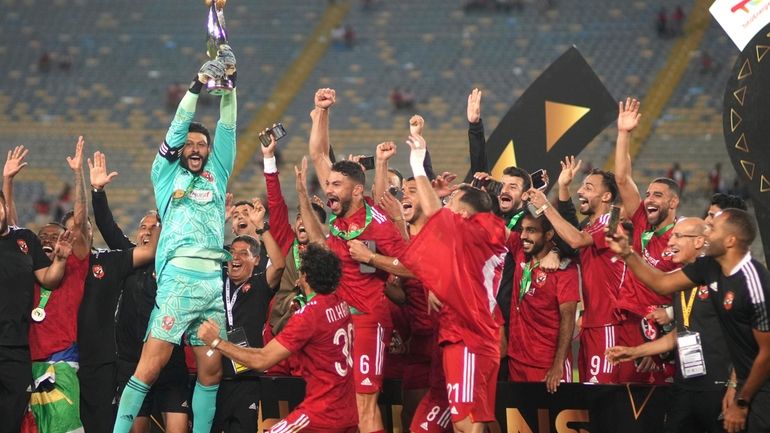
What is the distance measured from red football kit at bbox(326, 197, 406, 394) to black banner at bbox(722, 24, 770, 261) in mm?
2492

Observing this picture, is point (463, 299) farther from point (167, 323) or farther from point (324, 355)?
point (167, 323)

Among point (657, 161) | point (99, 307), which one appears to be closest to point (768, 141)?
point (99, 307)

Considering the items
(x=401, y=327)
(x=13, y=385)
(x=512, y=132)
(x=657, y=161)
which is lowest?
(x=13, y=385)

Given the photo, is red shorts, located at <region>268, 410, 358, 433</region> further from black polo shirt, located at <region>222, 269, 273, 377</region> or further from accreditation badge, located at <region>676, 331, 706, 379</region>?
accreditation badge, located at <region>676, 331, 706, 379</region>

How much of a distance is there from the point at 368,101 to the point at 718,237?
21616 mm

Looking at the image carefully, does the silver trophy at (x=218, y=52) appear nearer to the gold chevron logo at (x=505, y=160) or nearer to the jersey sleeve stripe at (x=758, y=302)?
the gold chevron logo at (x=505, y=160)

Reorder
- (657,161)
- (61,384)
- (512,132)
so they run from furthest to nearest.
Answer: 1. (657,161)
2. (512,132)
3. (61,384)

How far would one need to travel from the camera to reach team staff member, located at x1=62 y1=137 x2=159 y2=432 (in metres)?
8.95

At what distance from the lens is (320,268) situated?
24.1 ft

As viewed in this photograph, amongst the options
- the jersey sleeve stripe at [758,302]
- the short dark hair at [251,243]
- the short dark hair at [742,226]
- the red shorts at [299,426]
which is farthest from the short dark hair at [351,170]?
the jersey sleeve stripe at [758,302]

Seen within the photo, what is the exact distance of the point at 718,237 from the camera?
6.81 metres

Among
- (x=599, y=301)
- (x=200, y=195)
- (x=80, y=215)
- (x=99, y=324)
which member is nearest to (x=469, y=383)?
(x=599, y=301)

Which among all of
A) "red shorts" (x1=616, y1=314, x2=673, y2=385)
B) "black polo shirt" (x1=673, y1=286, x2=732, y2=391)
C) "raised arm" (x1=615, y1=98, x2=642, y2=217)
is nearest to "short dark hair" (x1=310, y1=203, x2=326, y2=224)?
"raised arm" (x1=615, y1=98, x2=642, y2=217)

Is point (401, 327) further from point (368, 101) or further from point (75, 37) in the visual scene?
point (75, 37)
